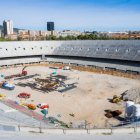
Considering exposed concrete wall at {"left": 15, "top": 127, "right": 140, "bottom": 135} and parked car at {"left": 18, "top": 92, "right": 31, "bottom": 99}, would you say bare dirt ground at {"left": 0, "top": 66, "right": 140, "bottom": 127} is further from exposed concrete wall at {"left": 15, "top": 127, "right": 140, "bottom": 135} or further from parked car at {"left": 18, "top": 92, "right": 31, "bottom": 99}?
exposed concrete wall at {"left": 15, "top": 127, "right": 140, "bottom": 135}

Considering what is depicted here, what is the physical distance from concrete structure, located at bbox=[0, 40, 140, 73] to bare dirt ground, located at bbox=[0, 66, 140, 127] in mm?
9536

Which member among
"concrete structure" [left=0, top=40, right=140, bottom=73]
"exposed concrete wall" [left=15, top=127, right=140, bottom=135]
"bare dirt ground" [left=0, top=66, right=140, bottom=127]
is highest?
"concrete structure" [left=0, top=40, right=140, bottom=73]

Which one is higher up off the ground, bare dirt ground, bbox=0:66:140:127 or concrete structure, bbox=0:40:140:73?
concrete structure, bbox=0:40:140:73

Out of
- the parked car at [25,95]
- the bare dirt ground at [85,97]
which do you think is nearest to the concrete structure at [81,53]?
the bare dirt ground at [85,97]

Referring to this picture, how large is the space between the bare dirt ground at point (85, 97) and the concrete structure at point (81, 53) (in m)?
9.54

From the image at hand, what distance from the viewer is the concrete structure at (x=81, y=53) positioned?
64625 mm

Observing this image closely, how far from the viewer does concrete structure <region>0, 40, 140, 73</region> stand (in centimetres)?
6462

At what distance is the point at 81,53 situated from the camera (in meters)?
75.0

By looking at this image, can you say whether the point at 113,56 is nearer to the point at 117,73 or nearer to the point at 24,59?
the point at 117,73

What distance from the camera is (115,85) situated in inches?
1921

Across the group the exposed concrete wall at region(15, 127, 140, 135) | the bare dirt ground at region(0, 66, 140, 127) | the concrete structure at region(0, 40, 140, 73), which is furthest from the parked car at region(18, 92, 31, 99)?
the concrete structure at region(0, 40, 140, 73)

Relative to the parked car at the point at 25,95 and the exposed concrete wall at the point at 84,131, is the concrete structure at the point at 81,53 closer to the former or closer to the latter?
the parked car at the point at 25,95

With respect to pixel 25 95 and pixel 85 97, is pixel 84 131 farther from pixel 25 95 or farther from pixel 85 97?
pixel 25 95

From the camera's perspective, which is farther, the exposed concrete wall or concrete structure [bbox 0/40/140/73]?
concrete structure [bbox 0/40/140/73]
